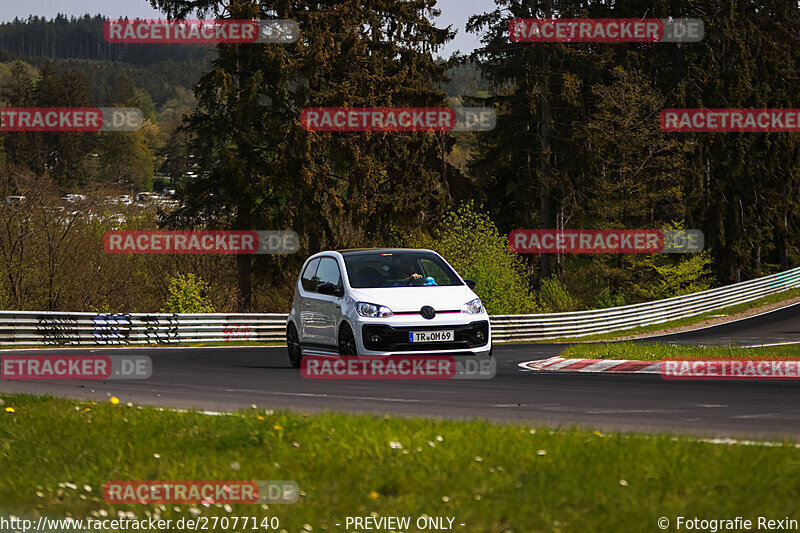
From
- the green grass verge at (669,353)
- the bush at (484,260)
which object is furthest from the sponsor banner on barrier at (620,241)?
the green grass verge at (669,353)

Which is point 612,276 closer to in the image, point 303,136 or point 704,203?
point 704,203

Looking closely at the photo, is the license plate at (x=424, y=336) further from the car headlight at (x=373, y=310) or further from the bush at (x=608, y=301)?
the bush at (x=608, y=301)

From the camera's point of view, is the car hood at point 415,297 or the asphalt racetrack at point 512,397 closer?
the asphalt racetrack at point 512,397

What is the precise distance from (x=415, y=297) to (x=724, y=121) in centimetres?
4534

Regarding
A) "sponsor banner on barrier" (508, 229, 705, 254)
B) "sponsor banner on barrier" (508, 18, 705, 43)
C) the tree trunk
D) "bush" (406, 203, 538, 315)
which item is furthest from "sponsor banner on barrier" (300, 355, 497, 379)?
"sponsor banner on barrier" (508, 229, 705, 254)

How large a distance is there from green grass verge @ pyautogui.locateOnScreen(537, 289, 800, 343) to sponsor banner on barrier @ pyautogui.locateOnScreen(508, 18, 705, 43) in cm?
1509

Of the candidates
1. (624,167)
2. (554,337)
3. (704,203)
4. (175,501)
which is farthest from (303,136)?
(175,501)

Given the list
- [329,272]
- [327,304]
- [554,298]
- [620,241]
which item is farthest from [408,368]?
[620,241]

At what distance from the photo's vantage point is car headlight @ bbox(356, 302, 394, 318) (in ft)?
47.9

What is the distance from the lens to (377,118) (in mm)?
43906

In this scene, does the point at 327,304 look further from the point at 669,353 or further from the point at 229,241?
the point at 229,241

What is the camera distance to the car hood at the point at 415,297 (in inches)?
579

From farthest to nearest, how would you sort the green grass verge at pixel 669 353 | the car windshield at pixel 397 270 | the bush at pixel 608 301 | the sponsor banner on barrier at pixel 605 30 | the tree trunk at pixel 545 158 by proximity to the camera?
the tree trunk at pixel 545 158 < the sponsor banner on barrier at pixel 605 30 < the bush at pixel 608 301 < the green grass verge at pixel 669 353 < the car windshield at pixel 397 270

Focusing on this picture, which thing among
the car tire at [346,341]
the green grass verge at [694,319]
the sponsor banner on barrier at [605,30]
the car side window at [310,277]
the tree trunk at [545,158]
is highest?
the sponsor banner on barrier at [605,30]
